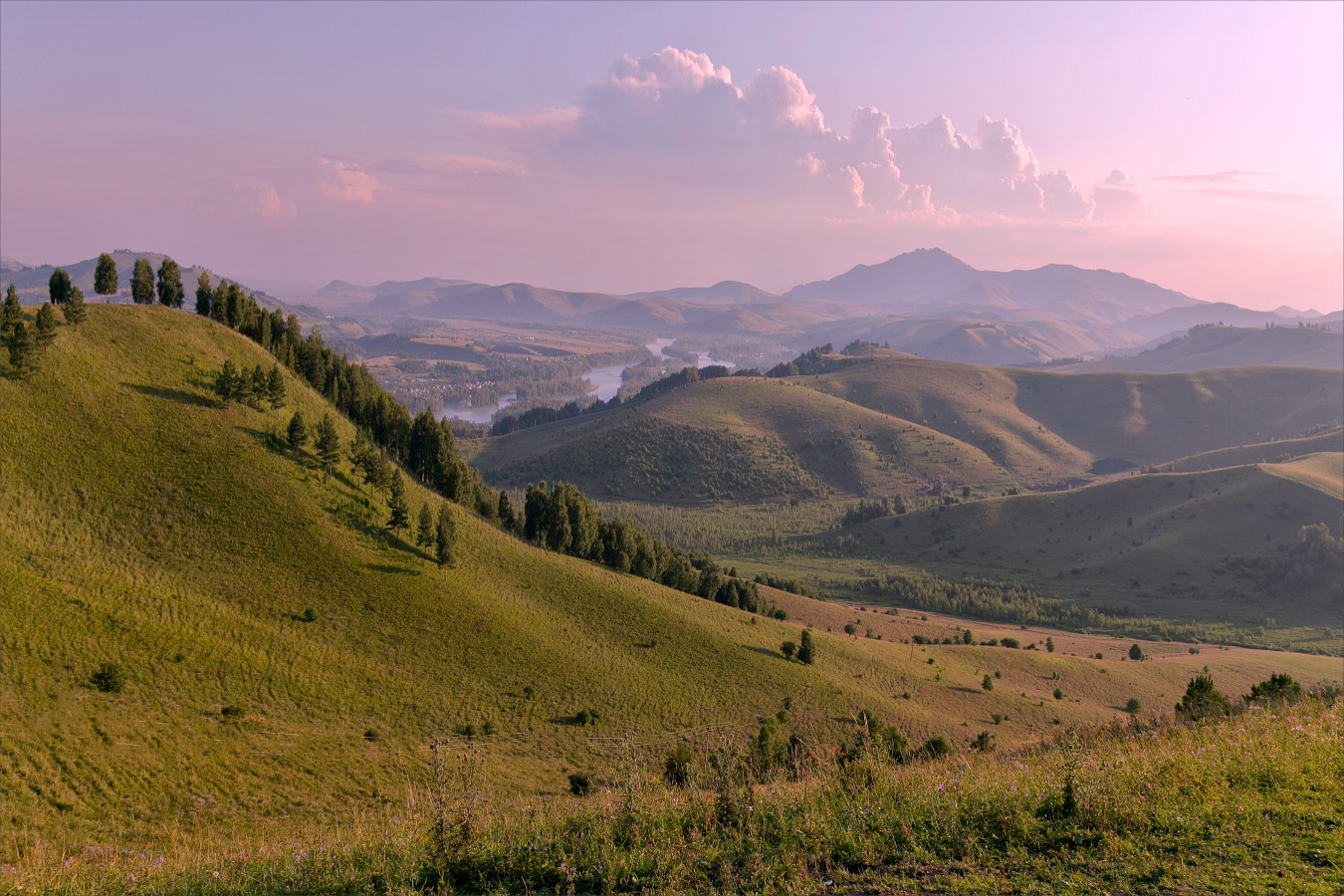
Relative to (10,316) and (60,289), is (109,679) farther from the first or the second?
(60,289)

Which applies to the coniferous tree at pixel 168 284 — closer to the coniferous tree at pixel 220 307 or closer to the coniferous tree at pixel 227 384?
the coniferous tree at pixel 220 307

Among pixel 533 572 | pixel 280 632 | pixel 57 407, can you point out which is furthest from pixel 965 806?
pixel 57 407

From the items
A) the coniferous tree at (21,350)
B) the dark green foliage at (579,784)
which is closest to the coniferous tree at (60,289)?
the coniferous tree at (21,350)

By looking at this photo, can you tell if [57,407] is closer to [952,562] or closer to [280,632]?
[280,632]

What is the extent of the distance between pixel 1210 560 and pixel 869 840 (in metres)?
213

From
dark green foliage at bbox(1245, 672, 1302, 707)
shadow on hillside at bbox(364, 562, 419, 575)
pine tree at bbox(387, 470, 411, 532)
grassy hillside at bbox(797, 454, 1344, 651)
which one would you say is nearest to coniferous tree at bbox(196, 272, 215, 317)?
pine tree at bbox(387, 470, 411, 532)

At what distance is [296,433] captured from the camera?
66375 millimetres

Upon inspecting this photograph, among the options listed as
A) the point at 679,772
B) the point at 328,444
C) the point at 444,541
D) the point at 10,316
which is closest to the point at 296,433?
the point at 328,444

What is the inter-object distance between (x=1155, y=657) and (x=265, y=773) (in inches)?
4983

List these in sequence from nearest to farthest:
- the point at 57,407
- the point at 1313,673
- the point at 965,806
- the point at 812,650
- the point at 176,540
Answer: the point at 965,806 < the point at 176,540 < the point at 57,407 < the point at 812,650 < the point at 1313,673

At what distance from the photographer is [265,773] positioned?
1264 inches

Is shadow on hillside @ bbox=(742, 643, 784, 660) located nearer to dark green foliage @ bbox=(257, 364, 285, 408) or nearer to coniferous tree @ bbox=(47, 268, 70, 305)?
dark green foliage @ bbox=(257, 364, 285, 408)

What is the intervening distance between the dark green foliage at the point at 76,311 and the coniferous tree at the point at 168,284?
64.7 ft

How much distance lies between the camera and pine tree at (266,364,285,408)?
231 feet
